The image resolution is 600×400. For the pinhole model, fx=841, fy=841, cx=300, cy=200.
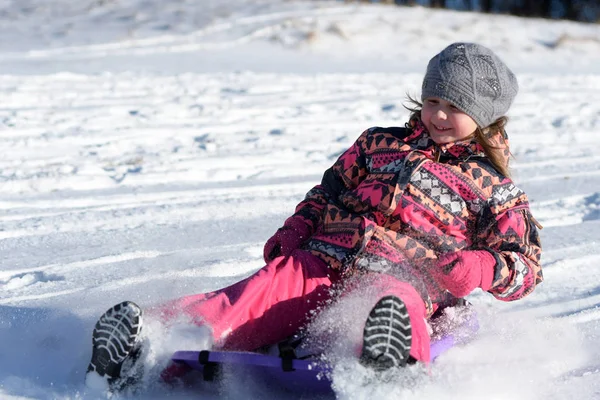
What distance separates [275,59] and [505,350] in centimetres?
596

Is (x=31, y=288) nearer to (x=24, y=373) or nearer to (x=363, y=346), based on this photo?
(x=24, y=373)

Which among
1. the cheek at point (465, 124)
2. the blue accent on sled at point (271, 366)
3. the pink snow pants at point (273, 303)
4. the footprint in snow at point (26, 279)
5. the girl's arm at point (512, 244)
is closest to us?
the blue accent on sled at point (271, 366)

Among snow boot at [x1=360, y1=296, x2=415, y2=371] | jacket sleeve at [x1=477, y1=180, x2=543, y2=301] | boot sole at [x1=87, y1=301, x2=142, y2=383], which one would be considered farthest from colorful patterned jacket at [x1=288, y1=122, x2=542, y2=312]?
boot sole at [x1=87, y1=301, x2=142, y2=383]

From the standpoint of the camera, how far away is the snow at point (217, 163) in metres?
2.43

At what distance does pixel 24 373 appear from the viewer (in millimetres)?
2238

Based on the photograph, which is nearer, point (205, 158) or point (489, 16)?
point (205, 158)

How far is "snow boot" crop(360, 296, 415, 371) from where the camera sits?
6.45 ft

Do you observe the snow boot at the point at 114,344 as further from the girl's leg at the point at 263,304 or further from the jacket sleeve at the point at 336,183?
the jacket sleeve at the point at 336,183

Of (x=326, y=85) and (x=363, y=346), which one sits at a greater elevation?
(x=363, y=346)

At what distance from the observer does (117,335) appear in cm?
203

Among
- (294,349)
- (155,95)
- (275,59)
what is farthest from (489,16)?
(294,349)

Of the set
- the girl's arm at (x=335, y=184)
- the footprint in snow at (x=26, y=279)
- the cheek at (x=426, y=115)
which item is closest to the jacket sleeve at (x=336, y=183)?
the girl's arm at (x=335, y=184)

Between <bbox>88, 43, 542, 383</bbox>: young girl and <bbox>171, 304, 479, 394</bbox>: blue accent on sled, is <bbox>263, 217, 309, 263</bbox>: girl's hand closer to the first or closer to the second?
<bbox>88, 43, 542, 383</bbox>: young girl

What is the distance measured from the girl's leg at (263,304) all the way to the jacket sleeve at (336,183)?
0.26 metres
